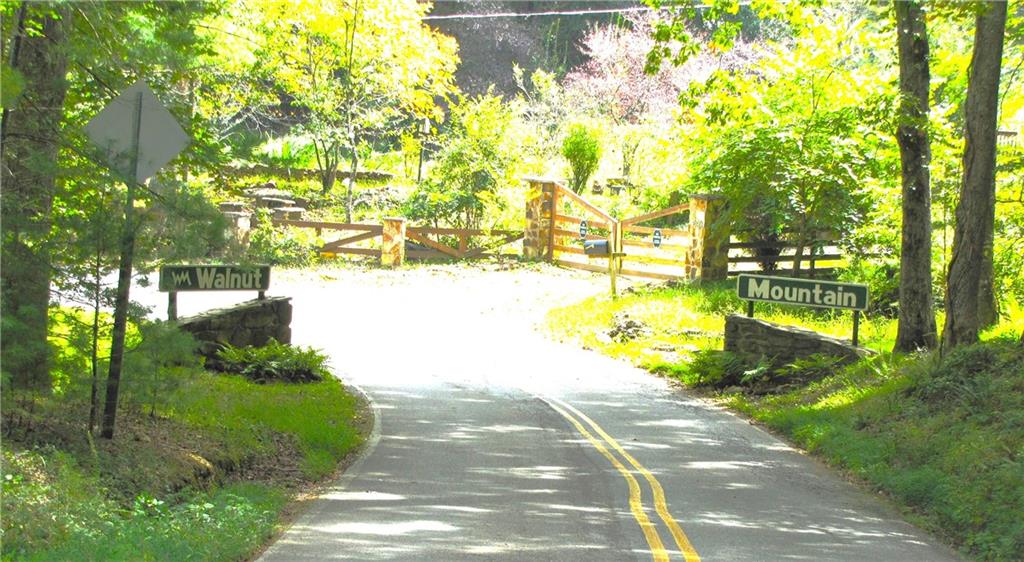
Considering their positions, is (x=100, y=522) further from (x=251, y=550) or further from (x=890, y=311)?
(x=890, y=311)

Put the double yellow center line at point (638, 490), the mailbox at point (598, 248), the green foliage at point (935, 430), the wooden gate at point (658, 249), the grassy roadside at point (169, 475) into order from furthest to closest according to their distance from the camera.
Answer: the wooden gate at point (658, 249) → the mailbox at point (598, 248) → the green foliage at point (935, 430) → the double yellow center line at point (638, 490) → the grassy roadside at point (169, 475)

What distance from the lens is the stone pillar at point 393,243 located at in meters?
31.9

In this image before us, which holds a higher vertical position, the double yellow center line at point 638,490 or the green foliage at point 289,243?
the green foliage at point 289,243

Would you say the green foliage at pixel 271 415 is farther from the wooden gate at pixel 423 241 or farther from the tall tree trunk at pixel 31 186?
the wooden gate at pixel 423 241

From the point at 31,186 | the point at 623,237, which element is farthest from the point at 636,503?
the point at 623,237

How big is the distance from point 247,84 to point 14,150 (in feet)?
85.1

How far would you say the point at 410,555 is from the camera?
818 cm

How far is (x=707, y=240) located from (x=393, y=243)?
9.12 m

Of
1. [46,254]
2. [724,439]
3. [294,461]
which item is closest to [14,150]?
[46,254]

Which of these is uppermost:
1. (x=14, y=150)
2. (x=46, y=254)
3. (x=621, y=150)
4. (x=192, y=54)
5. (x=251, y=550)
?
(x=621, y=150)

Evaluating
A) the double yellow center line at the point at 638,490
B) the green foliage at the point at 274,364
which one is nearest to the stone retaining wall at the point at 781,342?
the double yellow center line at the point at 638,490

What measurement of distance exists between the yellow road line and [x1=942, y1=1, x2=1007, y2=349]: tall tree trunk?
16.2 feet

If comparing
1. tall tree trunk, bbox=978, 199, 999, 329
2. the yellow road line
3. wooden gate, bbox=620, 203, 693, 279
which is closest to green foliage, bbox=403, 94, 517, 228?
wooden gate, bbox=620, 203, 693, 279

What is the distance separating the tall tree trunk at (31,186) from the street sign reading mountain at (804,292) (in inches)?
441
